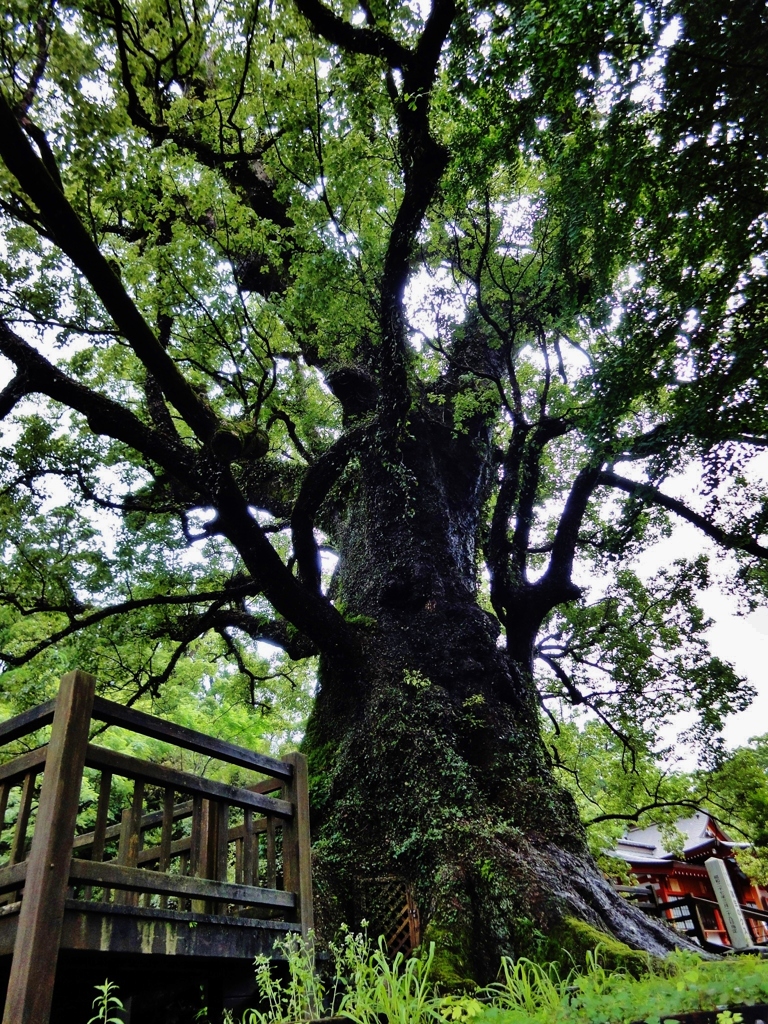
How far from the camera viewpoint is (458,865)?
4887 mm

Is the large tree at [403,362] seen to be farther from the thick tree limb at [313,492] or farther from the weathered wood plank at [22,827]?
the weathered wood plank at [22,827]

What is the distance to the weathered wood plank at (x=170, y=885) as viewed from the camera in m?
2.90

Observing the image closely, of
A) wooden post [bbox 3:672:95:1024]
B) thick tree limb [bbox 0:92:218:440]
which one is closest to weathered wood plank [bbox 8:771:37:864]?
wooden post [bbox 3:672:95:1024]

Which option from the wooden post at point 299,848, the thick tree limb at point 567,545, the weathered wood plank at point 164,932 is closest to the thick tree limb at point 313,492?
the wooden post at point 299,848

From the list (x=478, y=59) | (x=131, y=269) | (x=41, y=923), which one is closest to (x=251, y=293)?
(x=131, y=269)

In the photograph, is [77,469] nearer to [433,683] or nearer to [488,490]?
[433,683]

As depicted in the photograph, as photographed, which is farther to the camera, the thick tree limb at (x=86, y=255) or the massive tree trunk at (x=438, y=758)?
the massive tree trunk at (x=438, y=758)

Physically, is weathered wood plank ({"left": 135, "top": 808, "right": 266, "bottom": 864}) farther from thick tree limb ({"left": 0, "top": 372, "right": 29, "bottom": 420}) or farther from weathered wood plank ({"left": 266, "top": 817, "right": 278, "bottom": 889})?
thick tree limb ({"left": 0, "top": 372, "right": 29, "bottom": 420})

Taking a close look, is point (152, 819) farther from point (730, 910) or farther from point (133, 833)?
point (730, 910)

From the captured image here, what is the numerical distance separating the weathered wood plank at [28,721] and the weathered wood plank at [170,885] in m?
0.70

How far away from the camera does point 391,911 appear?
4.98m

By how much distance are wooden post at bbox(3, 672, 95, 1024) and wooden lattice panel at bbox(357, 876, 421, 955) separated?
293cm

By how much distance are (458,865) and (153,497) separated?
19.2 feet

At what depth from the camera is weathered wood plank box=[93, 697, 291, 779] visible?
10.9 feet
